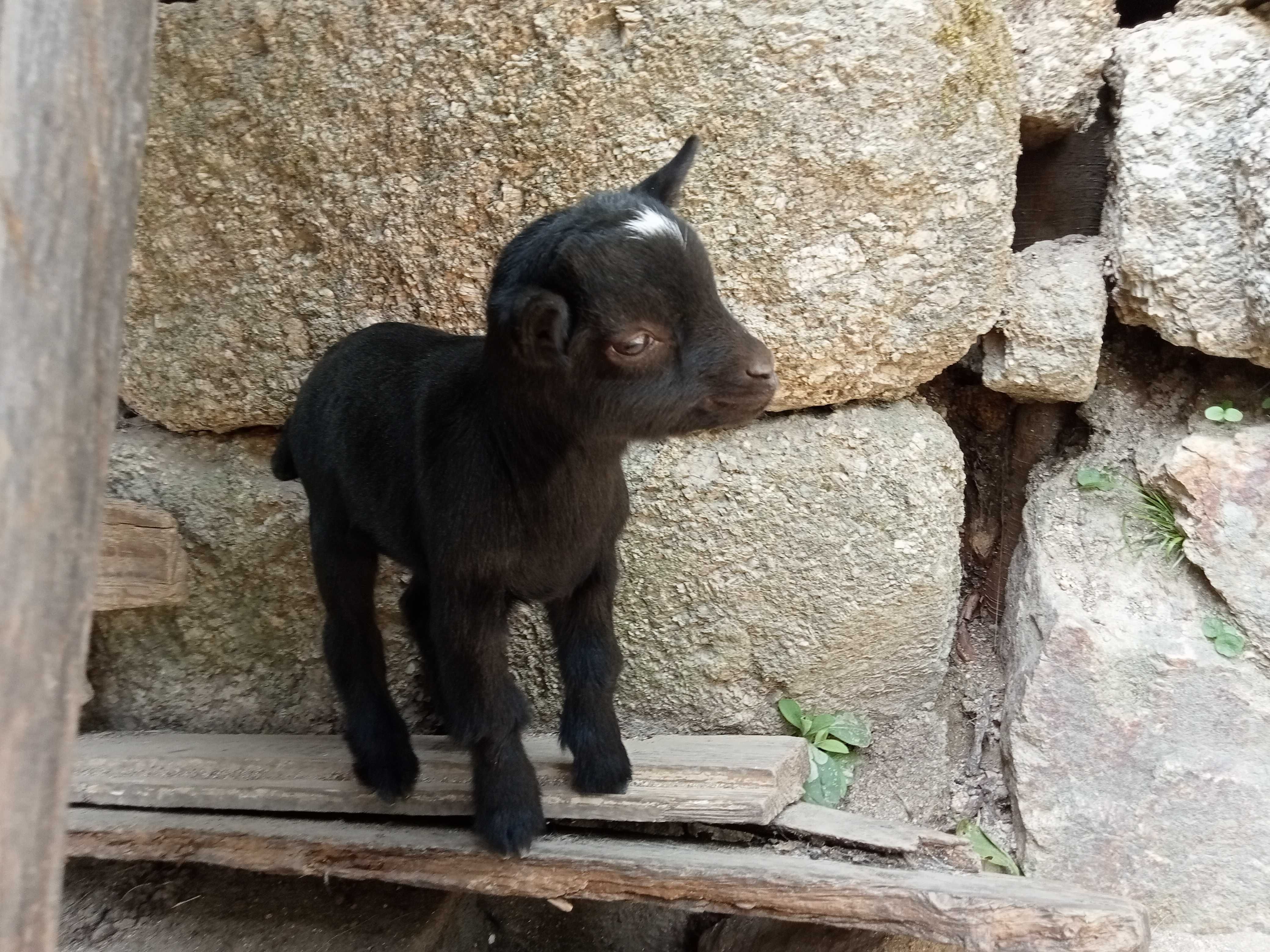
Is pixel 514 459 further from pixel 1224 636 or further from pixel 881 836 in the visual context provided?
pixel 1224 636

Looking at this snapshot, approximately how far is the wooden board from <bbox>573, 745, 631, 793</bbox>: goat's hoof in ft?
0.08

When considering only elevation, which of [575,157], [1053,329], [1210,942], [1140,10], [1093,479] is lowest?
[1210,942]

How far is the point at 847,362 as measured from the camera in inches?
123

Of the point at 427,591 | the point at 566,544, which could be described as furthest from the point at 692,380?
the point at 427,591

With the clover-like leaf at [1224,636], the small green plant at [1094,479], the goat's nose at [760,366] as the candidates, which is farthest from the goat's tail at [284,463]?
the clover-like leaf at [1224,636]

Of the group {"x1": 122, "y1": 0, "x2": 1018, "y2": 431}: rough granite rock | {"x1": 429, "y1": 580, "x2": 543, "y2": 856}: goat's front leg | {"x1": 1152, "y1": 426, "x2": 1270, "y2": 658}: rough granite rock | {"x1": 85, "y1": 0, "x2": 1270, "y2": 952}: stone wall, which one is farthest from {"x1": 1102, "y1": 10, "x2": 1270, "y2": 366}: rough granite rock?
{"x1": 429, "y1": 580, "x2": 543, "y2": 856}: goat's front leg

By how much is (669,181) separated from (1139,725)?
2115mm

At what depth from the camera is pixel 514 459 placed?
7.47ft

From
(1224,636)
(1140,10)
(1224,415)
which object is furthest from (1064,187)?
(1224,636)

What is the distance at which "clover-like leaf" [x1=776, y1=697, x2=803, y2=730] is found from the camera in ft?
10.6

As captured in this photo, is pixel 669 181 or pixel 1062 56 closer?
pixel 669 181

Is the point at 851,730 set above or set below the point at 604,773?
below

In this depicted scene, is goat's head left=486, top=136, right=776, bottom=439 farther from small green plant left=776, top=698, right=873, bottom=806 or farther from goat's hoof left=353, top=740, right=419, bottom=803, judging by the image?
small green plant left=776, top=698, right=873, bottom=806

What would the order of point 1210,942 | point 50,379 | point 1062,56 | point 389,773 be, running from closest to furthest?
point 50,379 < point 389,773 < point 1210,942 < point 1062,56
